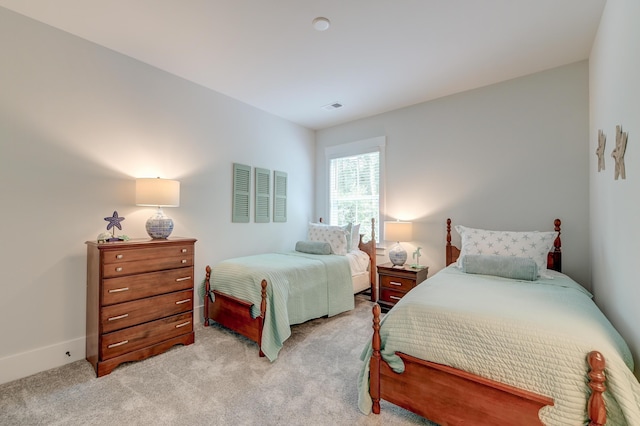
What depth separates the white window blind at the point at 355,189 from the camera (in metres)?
4.29

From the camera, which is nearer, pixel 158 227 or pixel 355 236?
pixel 158 227

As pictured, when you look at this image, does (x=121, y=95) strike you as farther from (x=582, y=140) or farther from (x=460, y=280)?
(x=582, y=140)

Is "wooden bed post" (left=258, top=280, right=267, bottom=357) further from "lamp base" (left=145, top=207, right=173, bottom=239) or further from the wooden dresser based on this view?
"lamp base" (left=145, top=207, right=173, bottom=239)

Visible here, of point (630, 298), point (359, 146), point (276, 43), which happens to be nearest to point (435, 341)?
point (630, 298)

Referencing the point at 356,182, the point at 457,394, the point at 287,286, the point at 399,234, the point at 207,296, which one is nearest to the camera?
the point at 457,394

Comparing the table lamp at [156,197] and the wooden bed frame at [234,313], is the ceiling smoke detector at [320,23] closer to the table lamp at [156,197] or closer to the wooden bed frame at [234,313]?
the table lamp at [156,197]

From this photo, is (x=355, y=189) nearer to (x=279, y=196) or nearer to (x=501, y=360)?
(x=279, y=196)

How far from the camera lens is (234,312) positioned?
279 cm

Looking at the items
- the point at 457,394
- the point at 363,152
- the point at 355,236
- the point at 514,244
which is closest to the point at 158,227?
the point at 355,236

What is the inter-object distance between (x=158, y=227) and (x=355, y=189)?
2860 millimetres

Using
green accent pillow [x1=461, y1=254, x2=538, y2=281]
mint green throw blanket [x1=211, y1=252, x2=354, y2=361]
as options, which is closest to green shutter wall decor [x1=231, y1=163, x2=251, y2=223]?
mint green throw blanket [x1=211, y1=252, x2=354, y2=361]

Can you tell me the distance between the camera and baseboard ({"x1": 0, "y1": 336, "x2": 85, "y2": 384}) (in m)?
2.09

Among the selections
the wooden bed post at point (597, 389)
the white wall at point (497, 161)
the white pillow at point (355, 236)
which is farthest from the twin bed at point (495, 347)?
the white pillow at point (355, 236)

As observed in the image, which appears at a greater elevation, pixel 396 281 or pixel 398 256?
pixel 398 256
